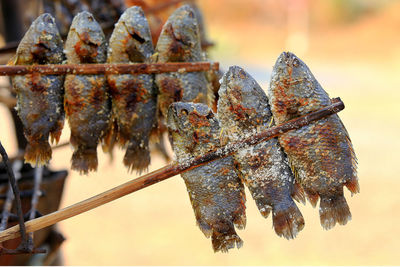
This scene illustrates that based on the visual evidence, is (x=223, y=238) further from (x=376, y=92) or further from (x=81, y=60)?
(x=376, y=92)

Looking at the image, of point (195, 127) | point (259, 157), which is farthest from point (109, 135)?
point (259, 157)

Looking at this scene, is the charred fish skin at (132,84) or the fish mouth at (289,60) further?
the charred fish skin at (132,84)

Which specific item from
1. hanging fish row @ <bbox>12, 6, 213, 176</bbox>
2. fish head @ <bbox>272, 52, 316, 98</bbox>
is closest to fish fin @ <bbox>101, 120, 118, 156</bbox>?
hanging fish row @ <bbox>12, 6, 213, 176</bbox>

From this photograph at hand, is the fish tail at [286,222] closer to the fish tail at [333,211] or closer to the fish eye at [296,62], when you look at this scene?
the fish tail at [333,211]

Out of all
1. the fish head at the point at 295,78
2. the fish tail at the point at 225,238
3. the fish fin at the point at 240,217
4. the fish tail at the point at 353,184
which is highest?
the fish head at the point at 295,78

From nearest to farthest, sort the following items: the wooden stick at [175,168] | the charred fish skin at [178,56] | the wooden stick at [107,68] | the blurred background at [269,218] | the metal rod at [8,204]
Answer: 1. the wooden stick at [175,168]
2. the wooden stick at [107,68]
3. the charred fish skin at [178,56]
4. the metal rod at [8,204]
5. the blurred background at [269,218]

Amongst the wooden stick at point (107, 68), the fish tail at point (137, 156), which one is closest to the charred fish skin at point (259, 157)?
the wooden stick at point (107, 68)

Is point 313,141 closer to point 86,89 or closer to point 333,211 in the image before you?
point 333,211

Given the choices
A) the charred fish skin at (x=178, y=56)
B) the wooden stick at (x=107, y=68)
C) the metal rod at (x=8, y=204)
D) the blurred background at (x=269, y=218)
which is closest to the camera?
the wooden stick at (x=107, y=68)
